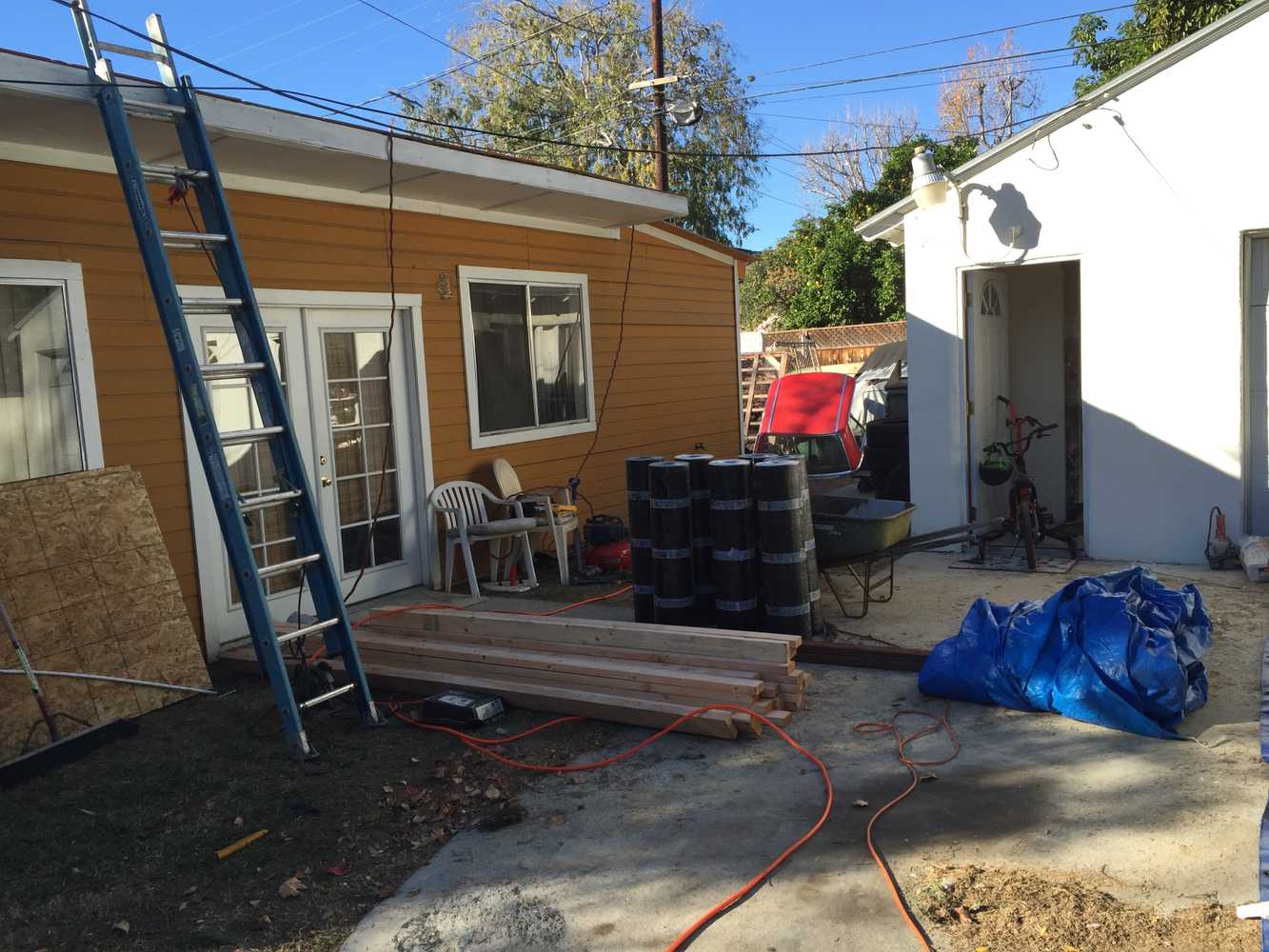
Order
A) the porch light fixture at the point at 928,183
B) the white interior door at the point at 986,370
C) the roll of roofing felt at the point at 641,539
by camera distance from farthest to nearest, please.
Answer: the white interior door at the point at 986,370 → the porch light fixture at the point at 928,183 → the roll of roofing felt at the point at 641,539

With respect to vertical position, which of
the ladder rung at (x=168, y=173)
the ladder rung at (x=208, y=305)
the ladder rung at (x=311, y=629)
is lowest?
the ladder rung at (x=311, y=629)

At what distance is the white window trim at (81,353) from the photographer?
17.9 feet

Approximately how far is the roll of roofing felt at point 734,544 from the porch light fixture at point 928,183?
4031 millimetres

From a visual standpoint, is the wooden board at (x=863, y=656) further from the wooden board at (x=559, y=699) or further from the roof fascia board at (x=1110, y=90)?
the roof fascia board at (x=1110, y=90)

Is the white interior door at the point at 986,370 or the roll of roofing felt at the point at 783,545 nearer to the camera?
the roll of roofing felt at the point at 783,545

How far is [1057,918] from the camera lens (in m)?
3.05

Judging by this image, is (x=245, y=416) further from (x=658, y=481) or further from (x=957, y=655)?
(x=957, y=655)

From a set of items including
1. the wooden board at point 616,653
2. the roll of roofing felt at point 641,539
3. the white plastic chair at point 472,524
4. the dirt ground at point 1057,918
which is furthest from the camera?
the white plastic chair at point 472,524

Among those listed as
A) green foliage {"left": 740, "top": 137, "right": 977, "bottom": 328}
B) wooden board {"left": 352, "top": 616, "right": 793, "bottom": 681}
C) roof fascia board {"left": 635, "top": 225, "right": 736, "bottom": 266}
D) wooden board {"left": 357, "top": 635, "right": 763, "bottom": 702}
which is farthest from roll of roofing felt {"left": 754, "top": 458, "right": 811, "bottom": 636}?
green foliage {"left": 740, "top": 137, "right": 977, "bottom": 328}

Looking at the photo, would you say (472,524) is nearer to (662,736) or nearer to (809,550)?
(809,550)

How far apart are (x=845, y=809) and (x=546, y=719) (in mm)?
1703

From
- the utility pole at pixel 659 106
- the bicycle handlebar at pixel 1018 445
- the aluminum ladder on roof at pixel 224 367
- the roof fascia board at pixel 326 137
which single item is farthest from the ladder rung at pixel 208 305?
the utility pole at pixel 659 106

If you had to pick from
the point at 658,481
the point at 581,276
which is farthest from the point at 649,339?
the point at 658,481

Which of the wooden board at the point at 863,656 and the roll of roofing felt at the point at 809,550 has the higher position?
the roll of roofing felt at the point at 809,550
